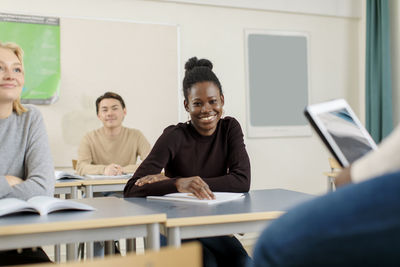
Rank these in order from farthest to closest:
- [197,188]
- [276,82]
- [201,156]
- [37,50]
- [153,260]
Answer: [276,82]
[37,50]
[201,156]
[197,188]
[153,260]

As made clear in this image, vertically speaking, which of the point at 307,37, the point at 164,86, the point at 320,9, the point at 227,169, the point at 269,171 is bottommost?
the point at 269,171

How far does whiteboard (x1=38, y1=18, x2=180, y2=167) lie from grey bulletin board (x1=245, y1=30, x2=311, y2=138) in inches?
33.7

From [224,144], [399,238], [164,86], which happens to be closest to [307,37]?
[164,86]

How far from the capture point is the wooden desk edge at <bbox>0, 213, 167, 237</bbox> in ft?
3.67

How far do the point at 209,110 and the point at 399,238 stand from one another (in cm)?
172

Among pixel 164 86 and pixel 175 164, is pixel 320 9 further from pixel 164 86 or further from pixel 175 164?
pixel 175 164

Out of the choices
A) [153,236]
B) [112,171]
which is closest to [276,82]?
[112,171]

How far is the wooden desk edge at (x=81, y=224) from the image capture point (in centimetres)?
112

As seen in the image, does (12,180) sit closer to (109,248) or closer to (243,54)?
(109,248)

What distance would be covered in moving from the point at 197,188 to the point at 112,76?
2.81 m

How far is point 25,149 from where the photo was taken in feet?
6.18

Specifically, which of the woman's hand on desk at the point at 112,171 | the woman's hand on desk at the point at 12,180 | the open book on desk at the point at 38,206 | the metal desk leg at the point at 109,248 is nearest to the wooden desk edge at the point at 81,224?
the open book on desk at the point at 38,206

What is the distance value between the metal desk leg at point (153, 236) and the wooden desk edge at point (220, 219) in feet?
0.10

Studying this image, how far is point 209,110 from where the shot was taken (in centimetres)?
218
